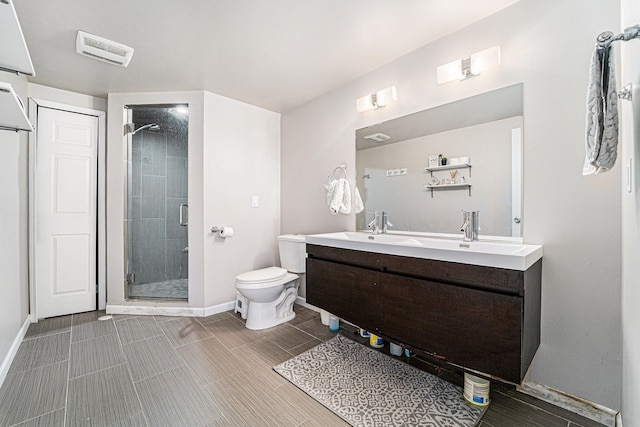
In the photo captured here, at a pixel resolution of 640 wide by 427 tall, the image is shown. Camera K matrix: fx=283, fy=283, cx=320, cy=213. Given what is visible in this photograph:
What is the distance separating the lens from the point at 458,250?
1370mm

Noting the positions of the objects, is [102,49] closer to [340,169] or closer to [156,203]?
[156,203]

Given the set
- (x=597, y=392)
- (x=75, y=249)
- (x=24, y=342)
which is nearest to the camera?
(x=597, y=392)

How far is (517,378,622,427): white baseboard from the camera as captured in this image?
4.47 ft

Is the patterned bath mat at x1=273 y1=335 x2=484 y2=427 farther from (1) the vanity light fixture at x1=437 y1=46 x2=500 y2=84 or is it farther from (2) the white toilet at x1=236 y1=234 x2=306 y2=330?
(1) the vanity light fixture at x1=437 y1=46 x2=500 y2=84

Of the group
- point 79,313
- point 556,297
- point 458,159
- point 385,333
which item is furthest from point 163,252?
point 556,297

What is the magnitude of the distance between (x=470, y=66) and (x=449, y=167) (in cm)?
63

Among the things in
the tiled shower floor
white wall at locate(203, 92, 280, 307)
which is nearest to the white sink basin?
white wall at locate(203, 92, 280, 307)

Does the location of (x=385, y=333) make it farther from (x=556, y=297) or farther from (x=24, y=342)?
(x=24, y=342)

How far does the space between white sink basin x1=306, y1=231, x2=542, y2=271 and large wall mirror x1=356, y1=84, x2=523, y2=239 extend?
0.15 m

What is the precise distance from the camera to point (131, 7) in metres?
1.65

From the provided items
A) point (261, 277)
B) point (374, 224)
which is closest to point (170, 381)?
point (261, 277)

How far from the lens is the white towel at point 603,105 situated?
0.90 meters

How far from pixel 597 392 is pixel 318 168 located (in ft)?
8.05

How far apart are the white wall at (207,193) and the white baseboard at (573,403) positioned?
2.54 m
